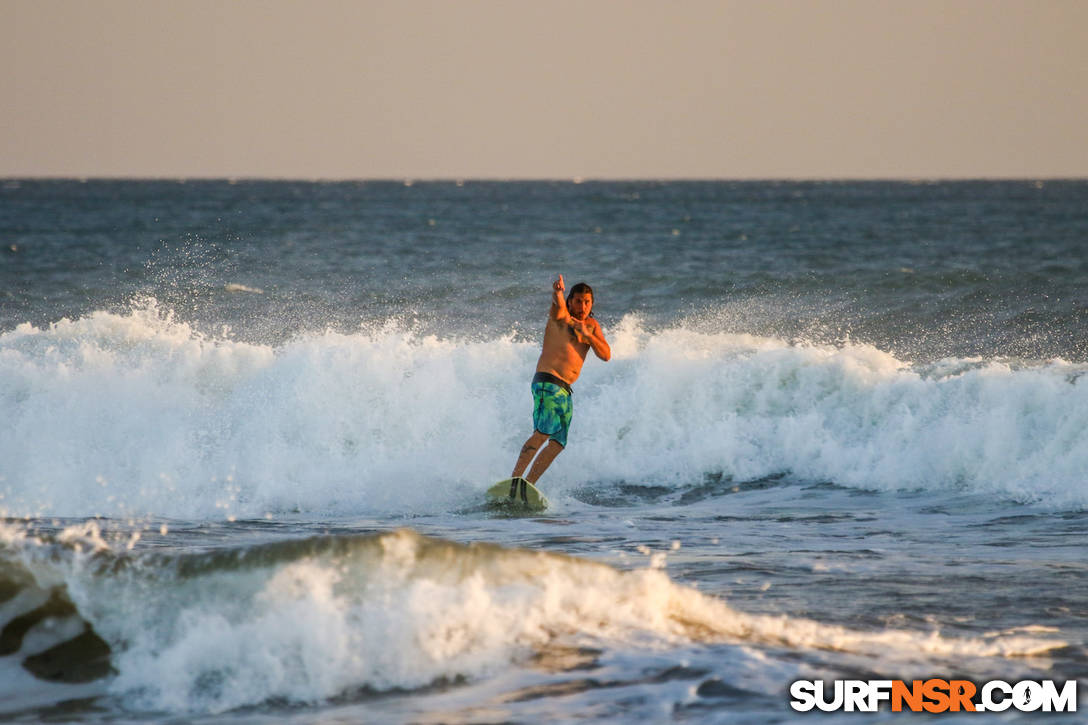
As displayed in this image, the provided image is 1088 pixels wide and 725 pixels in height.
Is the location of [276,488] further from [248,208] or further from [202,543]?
[248,208]

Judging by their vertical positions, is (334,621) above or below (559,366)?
below

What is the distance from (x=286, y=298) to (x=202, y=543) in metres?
15.1

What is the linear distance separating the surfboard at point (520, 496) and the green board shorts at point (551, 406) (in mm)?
454

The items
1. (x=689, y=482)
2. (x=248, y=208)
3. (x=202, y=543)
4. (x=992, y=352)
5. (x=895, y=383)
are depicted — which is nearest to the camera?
(x=202, y=543)

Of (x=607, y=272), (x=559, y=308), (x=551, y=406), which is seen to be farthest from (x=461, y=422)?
(x=607, y=272)

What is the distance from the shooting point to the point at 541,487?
36.9 ft

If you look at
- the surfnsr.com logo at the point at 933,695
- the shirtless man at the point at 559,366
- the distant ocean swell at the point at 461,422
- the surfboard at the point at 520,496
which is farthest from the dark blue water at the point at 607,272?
the surfnsr.com logo at the point at 933,695

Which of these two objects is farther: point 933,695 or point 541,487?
point 541,487

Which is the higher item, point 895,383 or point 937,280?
point 937,280

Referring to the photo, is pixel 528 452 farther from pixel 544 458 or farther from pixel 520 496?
pixel 520 496

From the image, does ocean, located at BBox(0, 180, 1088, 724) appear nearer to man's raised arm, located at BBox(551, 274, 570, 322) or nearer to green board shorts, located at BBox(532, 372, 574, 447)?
green board shorts, located at BBox(532, 372, 574, 447)

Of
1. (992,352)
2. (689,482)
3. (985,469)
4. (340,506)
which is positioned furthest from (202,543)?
(992,352)

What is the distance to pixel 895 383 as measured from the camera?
12.4m

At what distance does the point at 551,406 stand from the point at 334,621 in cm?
456
